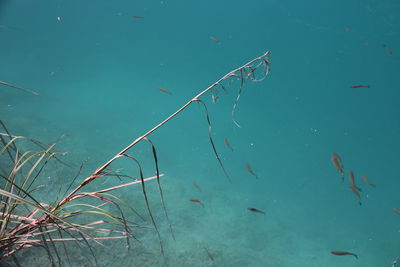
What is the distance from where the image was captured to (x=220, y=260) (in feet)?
20.4

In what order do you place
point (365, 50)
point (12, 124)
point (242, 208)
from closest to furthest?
point (12, 124) → point (242, 208) → point (365, 50)

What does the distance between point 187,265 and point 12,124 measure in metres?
7.20

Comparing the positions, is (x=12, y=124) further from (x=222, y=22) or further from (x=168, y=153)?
(x=222, y=22)

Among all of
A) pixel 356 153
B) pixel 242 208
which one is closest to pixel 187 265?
pixel 242 208

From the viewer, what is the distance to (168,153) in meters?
14.2

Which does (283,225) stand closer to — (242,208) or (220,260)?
(242,208)

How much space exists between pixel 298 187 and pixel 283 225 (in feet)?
22.8

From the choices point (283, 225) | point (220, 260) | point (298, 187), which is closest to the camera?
point (220, 260)

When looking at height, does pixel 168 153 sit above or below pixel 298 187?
above

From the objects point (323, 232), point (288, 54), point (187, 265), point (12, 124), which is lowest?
point (288, 54)

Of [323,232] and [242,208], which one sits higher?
[242,208]

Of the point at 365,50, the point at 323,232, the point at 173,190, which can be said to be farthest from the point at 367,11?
the point at 173,190

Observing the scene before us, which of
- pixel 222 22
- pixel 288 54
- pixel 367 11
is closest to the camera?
pixel 367 11

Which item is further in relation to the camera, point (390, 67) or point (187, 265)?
point (390, 67)
